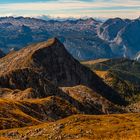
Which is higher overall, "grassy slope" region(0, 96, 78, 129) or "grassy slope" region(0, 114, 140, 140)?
"grassy slope" region(0, 114, 140, 140)

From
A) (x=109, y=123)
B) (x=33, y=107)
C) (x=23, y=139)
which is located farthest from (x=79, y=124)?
(x=33, y=107)

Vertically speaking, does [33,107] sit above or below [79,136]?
below

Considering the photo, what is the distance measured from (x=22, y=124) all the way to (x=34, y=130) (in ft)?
103

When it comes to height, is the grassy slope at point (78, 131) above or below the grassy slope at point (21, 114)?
above

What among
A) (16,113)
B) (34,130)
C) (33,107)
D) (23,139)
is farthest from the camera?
(33,107)

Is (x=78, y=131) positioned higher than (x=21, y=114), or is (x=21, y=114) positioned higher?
(x=78, y=131)

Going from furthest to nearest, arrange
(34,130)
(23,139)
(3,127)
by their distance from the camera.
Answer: (3,127), (34,130), (23,139)

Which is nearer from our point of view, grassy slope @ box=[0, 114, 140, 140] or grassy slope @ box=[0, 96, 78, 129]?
grassy slope @ box=[0, 114, 140, 140]

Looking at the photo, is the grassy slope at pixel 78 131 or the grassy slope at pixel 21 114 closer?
the grassy slope at pixel 78 131

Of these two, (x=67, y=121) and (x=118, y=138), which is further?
(x=67, y=121)

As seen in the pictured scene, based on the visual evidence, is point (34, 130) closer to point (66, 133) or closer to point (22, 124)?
point (66, 133)

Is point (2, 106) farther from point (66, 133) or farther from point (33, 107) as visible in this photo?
point (66, 133)

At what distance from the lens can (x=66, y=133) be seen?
11012cm

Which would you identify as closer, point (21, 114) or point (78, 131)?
point (78, 131)
